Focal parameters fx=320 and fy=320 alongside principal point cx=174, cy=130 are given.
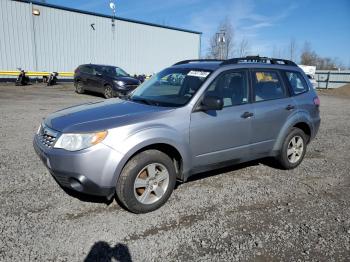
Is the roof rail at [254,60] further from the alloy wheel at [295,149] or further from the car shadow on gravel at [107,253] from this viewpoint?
the car shadow on gravel at [107,253]

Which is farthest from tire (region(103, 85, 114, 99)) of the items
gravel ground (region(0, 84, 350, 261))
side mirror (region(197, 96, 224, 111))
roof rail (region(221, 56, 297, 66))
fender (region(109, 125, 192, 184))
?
fender (region(109, 125, 192, 184))

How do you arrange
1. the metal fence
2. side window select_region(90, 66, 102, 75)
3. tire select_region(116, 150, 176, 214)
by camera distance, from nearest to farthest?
1. tire select_region(116, 150, 176, 214)
2. side window select_region(90, 66, 102, 75)
3. the metal fence

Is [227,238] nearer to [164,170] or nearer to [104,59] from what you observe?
[164,170]

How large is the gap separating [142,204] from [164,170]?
0.48 meters

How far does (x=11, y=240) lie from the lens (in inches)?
125

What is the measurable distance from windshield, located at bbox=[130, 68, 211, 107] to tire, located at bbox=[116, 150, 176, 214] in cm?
82

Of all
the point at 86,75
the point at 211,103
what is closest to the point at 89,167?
the point at 211,103

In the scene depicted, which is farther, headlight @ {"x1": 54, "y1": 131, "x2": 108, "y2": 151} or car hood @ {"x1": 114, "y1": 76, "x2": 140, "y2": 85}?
car hood @ {"x1": 114, "y1": 76, "x2": 140, "y2": 85}

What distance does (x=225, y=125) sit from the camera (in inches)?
173

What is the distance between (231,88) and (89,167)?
7.76 ft

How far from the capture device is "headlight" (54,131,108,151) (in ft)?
11.3

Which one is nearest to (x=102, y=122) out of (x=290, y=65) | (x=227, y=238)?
(x=227, y=238)

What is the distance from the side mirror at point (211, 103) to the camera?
4047 mm

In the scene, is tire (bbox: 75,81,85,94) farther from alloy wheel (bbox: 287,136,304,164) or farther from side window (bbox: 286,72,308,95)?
alloy wheel (bbox: 287,136,304,164)
